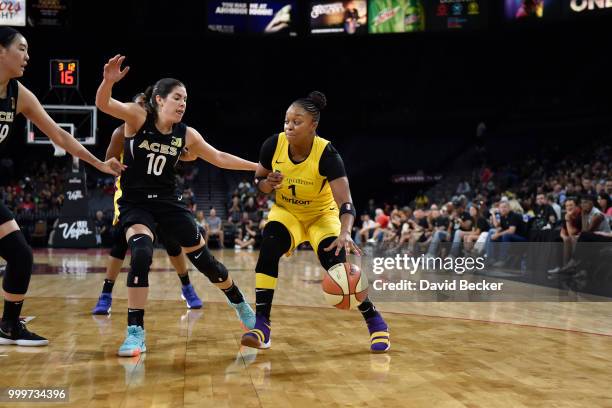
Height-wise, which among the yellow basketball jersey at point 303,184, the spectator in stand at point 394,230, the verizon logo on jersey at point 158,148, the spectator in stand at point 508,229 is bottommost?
the spectator in stand at point 394,230

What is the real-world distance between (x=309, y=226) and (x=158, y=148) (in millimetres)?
1212

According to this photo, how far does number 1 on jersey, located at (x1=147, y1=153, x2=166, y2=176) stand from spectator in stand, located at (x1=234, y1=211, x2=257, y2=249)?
1491 centimetres

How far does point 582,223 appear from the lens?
27.9ft

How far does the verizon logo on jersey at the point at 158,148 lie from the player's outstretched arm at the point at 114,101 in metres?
0.13

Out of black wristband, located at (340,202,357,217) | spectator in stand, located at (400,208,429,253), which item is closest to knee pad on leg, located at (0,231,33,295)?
black wristband, located at (340,202,357,217)

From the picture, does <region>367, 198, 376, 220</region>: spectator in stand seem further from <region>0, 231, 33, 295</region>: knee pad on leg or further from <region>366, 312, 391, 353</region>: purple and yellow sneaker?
<region>0, 231, 33, 295</region>: knee pad on leg

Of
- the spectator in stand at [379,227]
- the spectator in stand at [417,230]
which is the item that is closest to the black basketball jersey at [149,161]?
the spectator in stand at [417,230]

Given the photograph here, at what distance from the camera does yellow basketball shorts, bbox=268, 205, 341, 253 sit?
462cm

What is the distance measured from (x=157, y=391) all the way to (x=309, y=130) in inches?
80.4

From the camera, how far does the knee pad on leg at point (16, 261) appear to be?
436 cm

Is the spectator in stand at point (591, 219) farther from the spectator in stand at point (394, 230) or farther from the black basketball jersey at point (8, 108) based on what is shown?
the black basketball jersey at point (8, 108)

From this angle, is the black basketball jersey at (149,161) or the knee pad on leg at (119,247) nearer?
the black basketball jersey at (149,161)

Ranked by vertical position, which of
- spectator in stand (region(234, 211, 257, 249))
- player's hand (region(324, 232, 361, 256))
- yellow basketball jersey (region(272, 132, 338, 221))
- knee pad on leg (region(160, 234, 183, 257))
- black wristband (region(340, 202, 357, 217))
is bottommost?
spectator in stand (region(234, 211, 257, 249))

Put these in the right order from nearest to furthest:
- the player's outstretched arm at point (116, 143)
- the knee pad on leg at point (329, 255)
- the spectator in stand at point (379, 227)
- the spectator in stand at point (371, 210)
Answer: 1. the knee pad on leg at point (329, 255)
2. the player's outstretched arm at point (116, 143)
3. the spectator in stand at point (379, 227)
4. the spectator in stand at point (371, 210)
